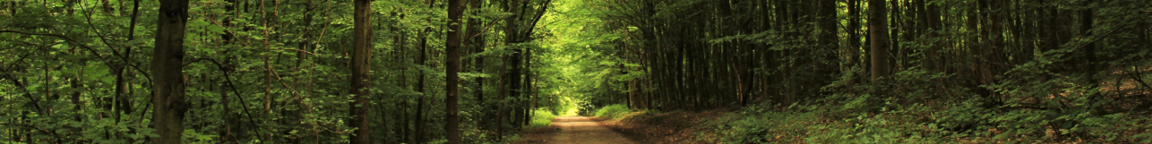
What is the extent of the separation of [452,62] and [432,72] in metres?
1.00

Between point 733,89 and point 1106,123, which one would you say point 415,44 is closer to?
point 733,89

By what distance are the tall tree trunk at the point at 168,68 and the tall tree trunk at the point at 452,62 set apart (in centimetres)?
554

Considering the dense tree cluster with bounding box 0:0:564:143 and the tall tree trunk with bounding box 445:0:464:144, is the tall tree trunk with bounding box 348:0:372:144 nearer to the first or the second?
the dense tree cluster with bounding box 0:0:564:143

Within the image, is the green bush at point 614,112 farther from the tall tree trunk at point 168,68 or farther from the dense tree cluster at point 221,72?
the tall tree trunk at point 168,68

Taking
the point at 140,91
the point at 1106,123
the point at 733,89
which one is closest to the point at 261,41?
the point at 140,91

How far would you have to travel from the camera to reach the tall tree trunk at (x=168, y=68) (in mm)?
3143

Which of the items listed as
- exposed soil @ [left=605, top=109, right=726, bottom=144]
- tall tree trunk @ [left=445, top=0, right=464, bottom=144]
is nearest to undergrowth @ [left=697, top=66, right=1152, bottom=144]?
exposed soil @ [left=605, top=109, right=726, bottom=144]

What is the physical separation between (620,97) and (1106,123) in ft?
117

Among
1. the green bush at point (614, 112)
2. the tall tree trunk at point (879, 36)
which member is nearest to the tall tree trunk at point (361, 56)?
the tall tree trunk at point (879, 36)

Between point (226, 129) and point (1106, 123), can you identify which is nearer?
point (1106, 123)

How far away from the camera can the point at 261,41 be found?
24.5 ft

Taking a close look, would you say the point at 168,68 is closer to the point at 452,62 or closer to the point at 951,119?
the point at 452,62

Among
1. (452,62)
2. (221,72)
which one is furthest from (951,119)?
(221,72)

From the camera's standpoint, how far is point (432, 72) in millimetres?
10438
